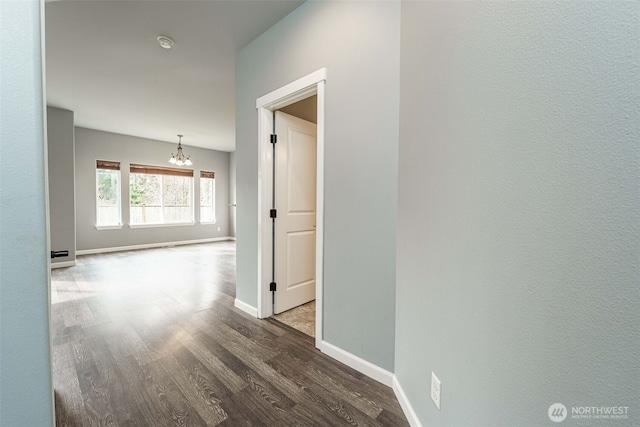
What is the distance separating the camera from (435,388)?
1065 millimetres

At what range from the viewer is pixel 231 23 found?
2.26 metres

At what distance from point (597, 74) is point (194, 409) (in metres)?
2.03

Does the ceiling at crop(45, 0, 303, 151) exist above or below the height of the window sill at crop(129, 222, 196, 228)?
above

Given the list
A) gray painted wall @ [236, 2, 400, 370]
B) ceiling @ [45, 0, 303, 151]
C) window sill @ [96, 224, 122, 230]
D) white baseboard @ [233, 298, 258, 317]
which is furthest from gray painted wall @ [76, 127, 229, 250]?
gray painted wall @ [236, 2, 400, 370]

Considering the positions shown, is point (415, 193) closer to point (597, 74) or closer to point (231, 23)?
point (597, 74)

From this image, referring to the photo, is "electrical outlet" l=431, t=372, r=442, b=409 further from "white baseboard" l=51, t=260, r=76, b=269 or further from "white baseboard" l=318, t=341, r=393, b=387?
"white baseboard" l=51, t=260, r=76, b=269

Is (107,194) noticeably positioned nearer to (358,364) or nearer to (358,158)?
(358,158)

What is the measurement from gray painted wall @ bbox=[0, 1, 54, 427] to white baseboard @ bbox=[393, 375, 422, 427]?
1382 millimetres

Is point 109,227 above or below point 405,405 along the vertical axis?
above

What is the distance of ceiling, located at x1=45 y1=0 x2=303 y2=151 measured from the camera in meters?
2.12

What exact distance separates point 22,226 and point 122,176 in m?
6.80

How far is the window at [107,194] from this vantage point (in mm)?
5793

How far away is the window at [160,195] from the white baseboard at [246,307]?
200 inches

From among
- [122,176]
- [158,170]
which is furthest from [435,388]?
[158,170]
